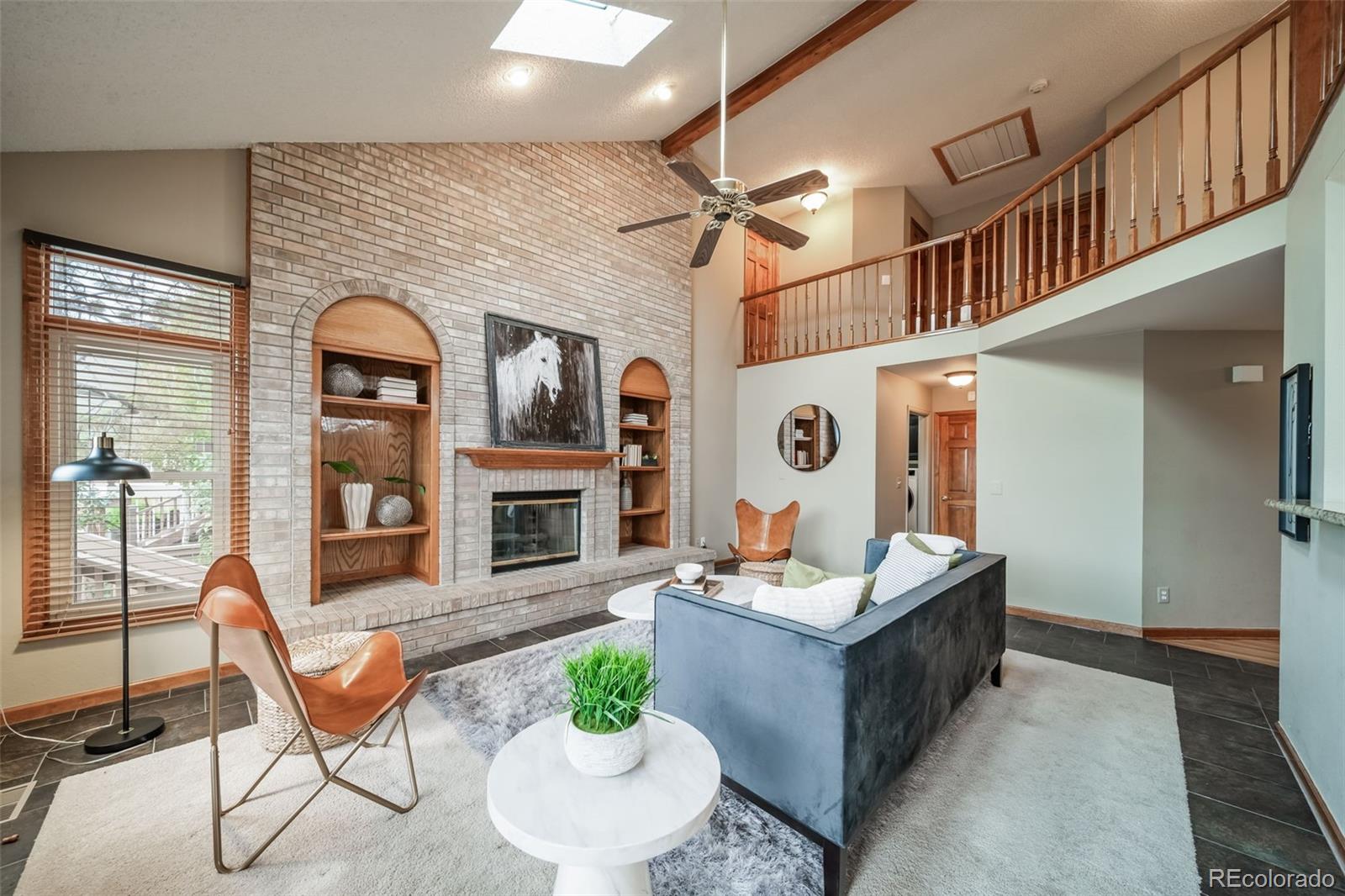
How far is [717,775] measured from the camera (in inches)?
53.5

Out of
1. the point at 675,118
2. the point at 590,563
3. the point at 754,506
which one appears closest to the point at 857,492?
the point at 754,506

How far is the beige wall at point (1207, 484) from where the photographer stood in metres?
3.86

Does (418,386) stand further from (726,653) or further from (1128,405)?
(1128,405)

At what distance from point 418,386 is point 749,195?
8.89 feet

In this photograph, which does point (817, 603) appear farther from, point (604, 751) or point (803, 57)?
point (803, 57)

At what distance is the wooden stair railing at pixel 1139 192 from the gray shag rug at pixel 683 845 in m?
2.59

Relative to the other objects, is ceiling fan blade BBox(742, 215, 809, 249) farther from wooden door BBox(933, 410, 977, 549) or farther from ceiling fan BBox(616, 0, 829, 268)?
wooden door BBox(933, 410, 977, 549)

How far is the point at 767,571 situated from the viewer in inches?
198

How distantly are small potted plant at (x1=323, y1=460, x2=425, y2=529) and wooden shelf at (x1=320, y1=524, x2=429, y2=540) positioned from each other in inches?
2.3

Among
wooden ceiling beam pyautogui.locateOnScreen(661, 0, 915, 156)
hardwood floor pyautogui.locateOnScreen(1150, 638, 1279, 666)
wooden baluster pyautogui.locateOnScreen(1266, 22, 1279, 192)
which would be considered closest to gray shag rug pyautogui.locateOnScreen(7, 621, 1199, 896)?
hardwood floor pyautogui.locateOnScreen(1150, 638, 1279, 666)

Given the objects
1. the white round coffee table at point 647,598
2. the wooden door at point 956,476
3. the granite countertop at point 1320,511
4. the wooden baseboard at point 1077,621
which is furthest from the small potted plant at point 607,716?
the wooden door at point 956,476

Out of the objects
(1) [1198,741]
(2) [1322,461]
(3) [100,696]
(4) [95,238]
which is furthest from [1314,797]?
(4) [95,238]

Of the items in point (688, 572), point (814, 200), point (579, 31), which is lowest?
point (688, 572)

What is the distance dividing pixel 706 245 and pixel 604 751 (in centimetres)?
307
